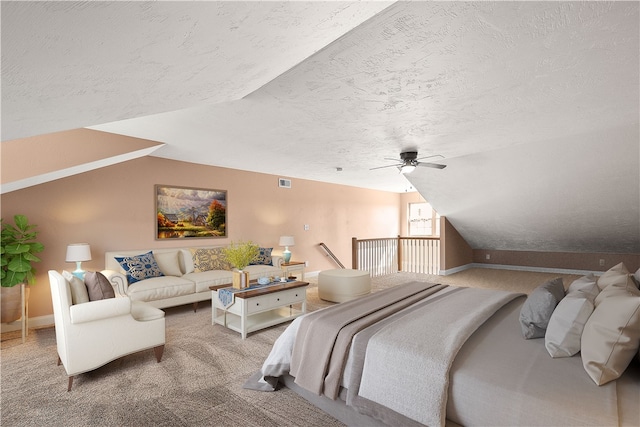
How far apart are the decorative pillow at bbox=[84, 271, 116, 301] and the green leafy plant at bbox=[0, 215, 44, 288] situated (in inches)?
51.8

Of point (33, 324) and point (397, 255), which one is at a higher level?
point (397, 255)

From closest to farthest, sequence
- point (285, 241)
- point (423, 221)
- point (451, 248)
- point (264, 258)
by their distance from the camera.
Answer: point (264, 258), point (285, 241), point (451, 248), point (423, 221)

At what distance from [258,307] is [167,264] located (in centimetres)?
195

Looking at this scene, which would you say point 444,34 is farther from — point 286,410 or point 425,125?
point 286,410

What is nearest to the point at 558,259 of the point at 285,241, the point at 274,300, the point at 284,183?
the point at 285,241

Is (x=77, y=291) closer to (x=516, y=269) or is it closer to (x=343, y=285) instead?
(x=343, y=285)

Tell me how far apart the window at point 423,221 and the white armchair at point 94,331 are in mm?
8400

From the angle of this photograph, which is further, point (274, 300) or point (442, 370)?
point (274, 300)

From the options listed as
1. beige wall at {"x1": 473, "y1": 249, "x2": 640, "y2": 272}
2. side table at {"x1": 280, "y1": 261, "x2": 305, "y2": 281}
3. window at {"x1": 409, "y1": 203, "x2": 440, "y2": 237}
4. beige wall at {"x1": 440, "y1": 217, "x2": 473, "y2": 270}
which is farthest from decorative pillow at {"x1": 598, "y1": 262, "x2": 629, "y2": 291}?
window at {"x1": 409, "y1": 203, "x2": 440, "y2": 237}

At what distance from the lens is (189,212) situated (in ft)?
17.3

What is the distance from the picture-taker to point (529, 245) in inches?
288

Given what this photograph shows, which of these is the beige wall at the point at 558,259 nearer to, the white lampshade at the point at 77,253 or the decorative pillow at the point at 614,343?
the decorative pillow at the point at 614,343

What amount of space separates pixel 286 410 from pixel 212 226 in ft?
13.2

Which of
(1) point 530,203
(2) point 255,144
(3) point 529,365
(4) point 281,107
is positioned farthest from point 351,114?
(1) point 530,203
